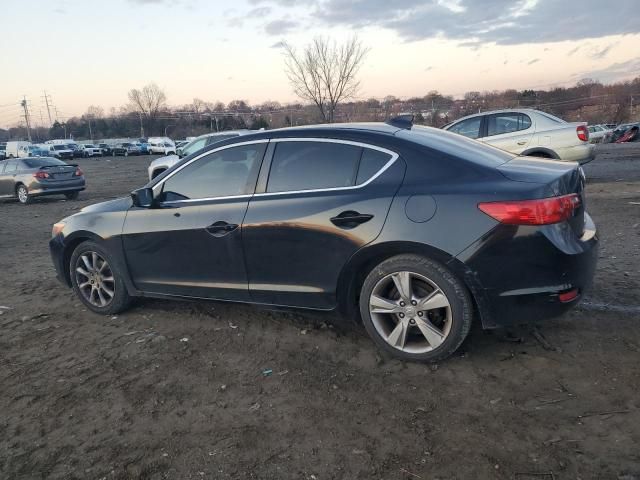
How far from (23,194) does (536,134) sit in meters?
14.1

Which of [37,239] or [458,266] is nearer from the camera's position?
[458,266]

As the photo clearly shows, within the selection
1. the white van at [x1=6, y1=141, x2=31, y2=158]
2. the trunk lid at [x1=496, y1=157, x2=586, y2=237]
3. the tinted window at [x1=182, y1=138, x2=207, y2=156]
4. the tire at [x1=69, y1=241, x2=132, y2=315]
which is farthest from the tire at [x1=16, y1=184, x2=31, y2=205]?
the white van at [x1=6, y1=141, x2=31, y2=158]

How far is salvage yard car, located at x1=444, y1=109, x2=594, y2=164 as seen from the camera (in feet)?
34.9

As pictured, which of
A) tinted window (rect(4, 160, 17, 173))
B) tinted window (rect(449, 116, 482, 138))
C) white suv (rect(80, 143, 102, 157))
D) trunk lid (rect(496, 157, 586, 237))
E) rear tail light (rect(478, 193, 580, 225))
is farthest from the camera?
white suv (rect(80, 143, 102, 157))

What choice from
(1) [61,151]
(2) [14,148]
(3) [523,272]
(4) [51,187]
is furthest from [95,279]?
(1) [61,151]

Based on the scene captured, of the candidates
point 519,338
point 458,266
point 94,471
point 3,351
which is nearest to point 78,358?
point 3,351

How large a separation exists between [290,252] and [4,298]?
146 inches

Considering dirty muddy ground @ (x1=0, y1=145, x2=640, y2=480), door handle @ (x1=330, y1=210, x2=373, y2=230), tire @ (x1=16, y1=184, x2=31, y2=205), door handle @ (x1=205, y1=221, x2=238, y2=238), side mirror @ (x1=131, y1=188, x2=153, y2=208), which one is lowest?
dirty muddy ground @ (x1=0, y1=145, x2=640, y2=480)

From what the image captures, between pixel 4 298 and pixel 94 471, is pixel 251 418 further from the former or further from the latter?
pixel 4 298

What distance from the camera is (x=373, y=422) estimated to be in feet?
9.62

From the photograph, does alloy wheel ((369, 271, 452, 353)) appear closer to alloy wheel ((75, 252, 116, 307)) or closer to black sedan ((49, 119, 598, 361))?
black sedan ((49, 119, 598, 361))

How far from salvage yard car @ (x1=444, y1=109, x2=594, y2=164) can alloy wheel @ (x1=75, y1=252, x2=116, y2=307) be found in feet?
25.5

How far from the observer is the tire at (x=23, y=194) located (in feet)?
50.3

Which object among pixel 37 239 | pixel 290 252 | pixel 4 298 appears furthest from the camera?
pixel 37 239
